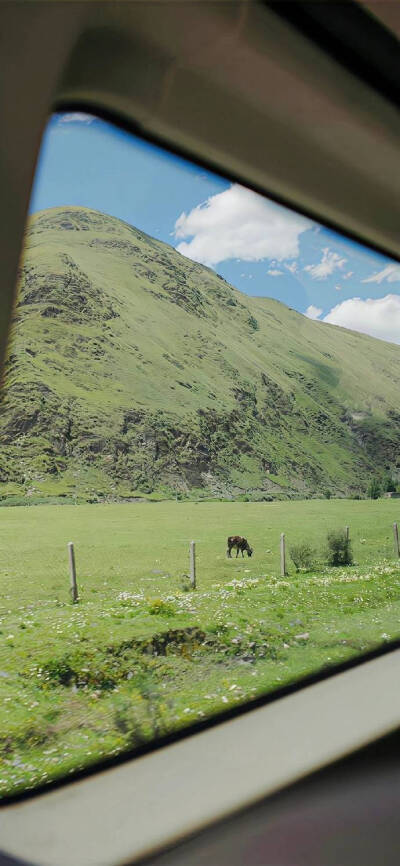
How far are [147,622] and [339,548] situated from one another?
1.81m

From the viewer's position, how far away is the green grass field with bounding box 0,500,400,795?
2189 millimetres

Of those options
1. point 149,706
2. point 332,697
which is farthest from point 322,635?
point 149,706

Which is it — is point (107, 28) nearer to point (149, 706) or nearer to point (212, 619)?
point (149, 706)

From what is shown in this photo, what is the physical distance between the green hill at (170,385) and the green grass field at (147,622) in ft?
0.66

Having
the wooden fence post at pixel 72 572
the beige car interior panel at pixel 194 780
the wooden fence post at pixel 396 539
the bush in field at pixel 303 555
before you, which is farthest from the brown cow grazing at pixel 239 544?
the wooden fence post at pixel 396 539

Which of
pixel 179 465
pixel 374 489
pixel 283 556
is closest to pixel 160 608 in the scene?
pixel 179 465

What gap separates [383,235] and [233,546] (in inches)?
86.3

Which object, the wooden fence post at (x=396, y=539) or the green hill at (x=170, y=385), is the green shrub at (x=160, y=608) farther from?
the wooden fence post at (x=396, y=539)

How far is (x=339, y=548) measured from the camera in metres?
3.96

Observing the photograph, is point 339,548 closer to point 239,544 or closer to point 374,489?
point 374,489

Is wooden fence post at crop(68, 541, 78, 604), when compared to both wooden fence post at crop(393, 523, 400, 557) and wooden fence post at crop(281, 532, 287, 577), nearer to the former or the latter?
wooden fence post at crop(281, 532, 287, 577)

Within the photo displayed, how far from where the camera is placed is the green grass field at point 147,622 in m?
2.19

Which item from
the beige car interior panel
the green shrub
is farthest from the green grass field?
the beige car interior panel

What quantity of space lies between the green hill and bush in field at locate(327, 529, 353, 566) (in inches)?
13.2
